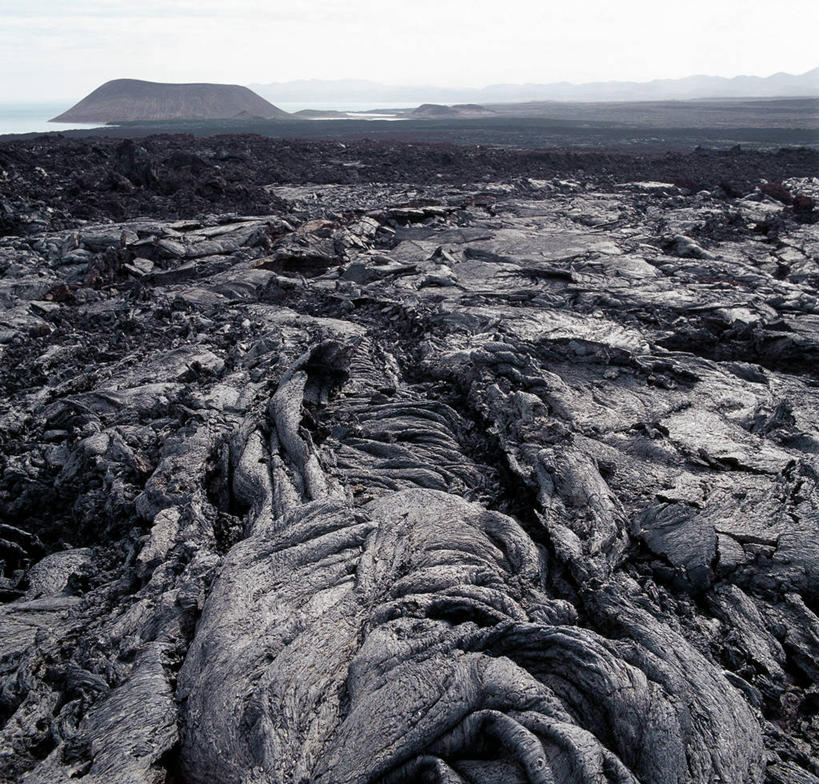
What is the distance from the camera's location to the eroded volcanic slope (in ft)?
8.73

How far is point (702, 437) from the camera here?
544 cm

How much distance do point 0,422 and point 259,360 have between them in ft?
8.58

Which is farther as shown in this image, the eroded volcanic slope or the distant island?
the distant island

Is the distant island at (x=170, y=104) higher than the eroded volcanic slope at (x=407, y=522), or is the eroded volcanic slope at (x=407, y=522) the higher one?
the distant island at (x=170, y=104)

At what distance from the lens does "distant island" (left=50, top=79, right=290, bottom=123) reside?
77.4 metres

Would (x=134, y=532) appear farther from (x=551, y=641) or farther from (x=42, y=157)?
(x=42, y=157)

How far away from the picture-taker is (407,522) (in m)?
4.00

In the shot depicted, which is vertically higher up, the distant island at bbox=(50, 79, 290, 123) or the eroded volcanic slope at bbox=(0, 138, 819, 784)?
the distant island at bbox=(50, 79, 290, 123)

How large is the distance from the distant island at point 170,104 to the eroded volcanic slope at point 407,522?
7589cm

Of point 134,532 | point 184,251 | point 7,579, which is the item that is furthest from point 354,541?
point 184,251

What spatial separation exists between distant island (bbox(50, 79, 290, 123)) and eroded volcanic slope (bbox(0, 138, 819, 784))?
75.9 metres

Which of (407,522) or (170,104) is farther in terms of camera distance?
(170,104)

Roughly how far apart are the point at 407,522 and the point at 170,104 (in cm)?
9453

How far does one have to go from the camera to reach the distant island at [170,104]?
77.4 meters
